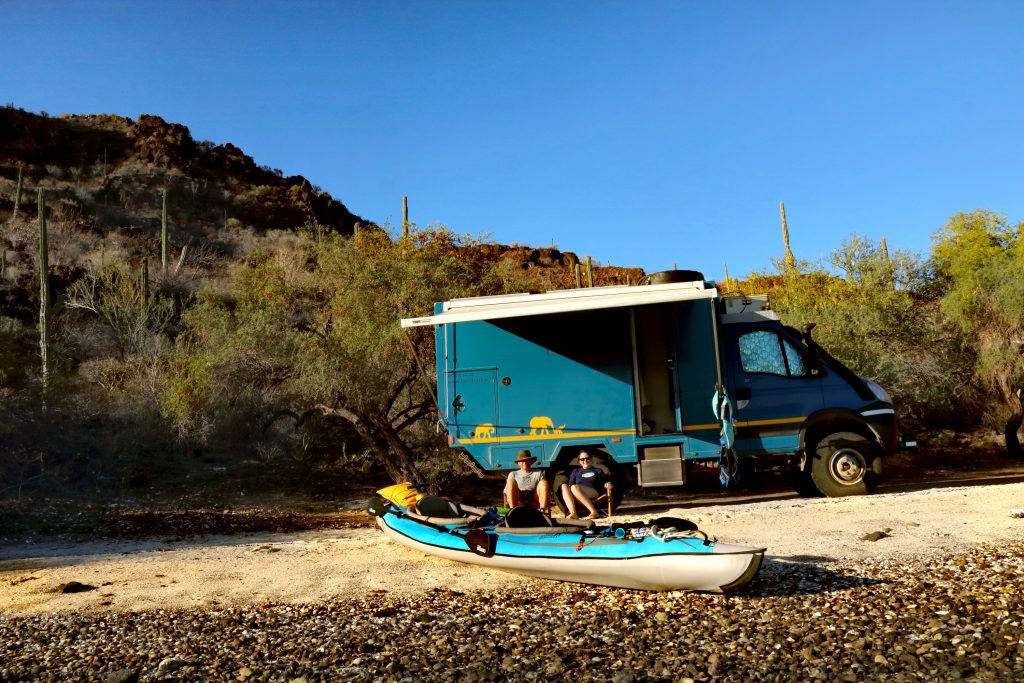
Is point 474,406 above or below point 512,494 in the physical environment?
above

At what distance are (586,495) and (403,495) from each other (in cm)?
235

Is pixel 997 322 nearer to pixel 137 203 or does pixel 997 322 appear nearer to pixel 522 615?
pixel 522 615

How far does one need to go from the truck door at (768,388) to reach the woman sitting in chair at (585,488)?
2663 millimetres

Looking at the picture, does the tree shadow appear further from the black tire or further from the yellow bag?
the yellow bag

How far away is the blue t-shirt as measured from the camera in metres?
10.5

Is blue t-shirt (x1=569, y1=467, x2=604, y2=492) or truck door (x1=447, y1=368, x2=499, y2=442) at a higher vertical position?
truck door (x1=447, y1=368, x2=499, y2=442)

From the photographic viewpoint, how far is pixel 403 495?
10.6 metres

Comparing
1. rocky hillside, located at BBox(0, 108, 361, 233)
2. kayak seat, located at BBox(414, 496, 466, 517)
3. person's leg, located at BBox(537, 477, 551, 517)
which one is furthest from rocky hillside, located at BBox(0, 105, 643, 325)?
kayak seat, located at BBox(414, 496, 466, 517)

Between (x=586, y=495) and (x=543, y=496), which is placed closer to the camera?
(x=543, y=496)

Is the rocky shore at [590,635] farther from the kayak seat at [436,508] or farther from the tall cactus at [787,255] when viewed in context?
the tall cactus at [787,255]

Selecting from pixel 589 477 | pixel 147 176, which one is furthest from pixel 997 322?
pixel 147 176

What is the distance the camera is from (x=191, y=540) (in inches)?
453

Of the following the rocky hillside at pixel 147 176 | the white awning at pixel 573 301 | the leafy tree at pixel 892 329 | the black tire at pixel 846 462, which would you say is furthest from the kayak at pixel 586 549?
the rocky hillside at pixel 147 176

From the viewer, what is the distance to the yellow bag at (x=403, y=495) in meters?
10.4
